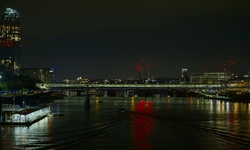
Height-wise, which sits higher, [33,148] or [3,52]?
[3,52]

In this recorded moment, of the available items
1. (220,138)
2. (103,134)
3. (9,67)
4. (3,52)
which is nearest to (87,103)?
(103,134)

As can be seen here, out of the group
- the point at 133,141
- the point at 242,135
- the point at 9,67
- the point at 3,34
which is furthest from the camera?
the point at 3,34

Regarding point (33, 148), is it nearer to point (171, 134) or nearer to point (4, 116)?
point (171, 134)

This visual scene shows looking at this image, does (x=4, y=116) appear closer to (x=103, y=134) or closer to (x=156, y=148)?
(x=103, y=134)

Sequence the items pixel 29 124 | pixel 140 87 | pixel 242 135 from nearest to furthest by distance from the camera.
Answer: pixel 242 135
pixel 29 124
pixel 140 87

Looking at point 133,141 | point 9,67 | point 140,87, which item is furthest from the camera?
point 9,67

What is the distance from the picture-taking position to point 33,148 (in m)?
28.2

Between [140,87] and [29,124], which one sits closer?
[29,124]

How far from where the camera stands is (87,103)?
76.9 m

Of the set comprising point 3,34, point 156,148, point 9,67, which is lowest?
point 156,148

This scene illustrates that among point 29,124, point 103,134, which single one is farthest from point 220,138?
point 29,124

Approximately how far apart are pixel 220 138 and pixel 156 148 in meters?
7.30

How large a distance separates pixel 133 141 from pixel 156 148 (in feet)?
12.0

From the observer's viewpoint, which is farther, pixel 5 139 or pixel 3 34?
pixel 3 34
